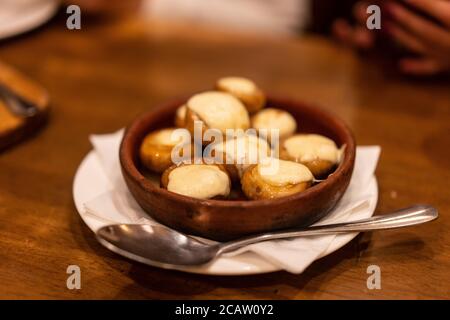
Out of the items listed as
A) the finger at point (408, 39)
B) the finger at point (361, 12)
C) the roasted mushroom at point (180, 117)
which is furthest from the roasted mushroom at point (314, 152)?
the finger at point (361, 12)

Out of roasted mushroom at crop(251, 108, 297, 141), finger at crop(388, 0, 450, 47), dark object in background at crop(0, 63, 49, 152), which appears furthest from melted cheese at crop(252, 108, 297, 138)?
finger at crop(388, 0, 450, 47)

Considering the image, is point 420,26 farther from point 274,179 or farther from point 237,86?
point 274,179

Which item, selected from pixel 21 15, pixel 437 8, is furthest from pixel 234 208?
pixel 21 15

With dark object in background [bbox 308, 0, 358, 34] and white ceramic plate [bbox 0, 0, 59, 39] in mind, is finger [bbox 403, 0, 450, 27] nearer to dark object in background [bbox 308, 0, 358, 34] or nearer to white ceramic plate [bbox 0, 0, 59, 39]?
dark object in background [bbox 308, 0, 358, 34]

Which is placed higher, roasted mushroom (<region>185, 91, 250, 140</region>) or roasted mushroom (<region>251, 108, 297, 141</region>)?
roasted mushroom (<region>185, 91, 250, 140</region>)

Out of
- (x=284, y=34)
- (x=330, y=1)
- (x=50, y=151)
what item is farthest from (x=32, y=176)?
(x=330, y=1)

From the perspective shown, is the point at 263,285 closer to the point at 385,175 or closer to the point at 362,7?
the point at 385,175

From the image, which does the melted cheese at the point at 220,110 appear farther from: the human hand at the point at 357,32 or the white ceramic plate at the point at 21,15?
the white ceramic plate at the point at 21,15
